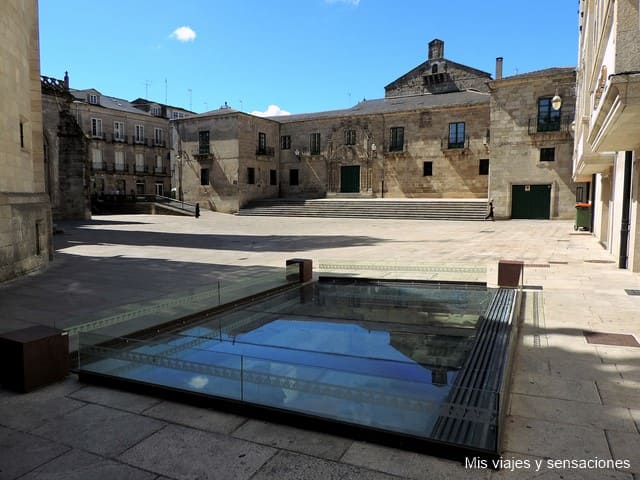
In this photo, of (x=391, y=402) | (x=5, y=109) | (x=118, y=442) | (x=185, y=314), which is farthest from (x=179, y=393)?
(x=5, y=109)

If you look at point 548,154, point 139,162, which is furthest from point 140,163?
point 548,154

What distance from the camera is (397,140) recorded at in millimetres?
35656

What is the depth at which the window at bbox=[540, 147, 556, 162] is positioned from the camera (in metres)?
27.6

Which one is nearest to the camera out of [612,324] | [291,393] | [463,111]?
[291,393]

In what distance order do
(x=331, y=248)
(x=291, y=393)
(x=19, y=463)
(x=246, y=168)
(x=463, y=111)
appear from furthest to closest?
(x=246, y=168), (x=463, y=111), (x=331, y=248), (x=291, y=393), (x=19, y=463)

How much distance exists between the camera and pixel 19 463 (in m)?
2.63

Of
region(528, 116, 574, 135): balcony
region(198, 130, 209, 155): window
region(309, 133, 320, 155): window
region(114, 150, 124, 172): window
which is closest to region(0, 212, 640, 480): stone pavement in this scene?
region(528, 116, 574, 135): balcony

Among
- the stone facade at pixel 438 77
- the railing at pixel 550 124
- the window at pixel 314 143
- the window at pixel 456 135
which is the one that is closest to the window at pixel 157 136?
the window at pixel 314 143

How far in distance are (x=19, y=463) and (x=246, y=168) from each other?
35.3 m

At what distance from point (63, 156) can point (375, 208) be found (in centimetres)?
2002

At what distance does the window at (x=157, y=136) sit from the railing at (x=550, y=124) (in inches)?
1600

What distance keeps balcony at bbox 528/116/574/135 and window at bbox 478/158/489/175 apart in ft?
17.3

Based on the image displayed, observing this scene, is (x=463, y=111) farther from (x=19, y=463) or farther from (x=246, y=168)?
(x=19, y=463)

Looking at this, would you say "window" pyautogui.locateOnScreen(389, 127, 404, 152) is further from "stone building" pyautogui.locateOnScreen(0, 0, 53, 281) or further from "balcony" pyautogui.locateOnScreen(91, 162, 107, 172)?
"balcony" pyautogui.locateOnScreen(91, 162, 107, 172)
